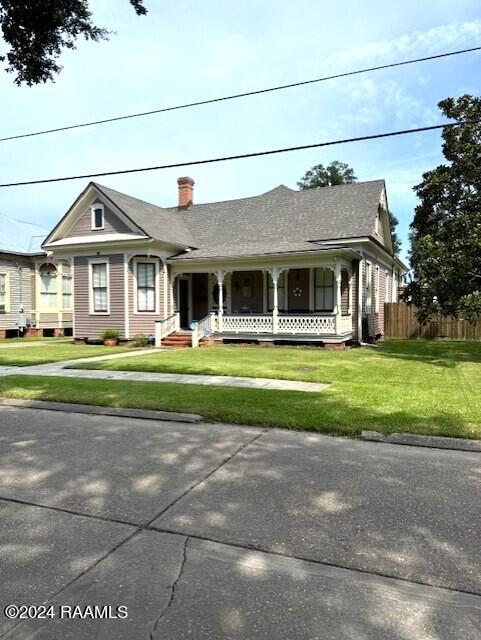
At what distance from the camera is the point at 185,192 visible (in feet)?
86.2

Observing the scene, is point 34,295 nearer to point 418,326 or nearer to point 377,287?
point 377,287

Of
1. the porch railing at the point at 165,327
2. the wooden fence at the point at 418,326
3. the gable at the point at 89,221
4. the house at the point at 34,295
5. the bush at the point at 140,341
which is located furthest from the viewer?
the house at the point at 34,295

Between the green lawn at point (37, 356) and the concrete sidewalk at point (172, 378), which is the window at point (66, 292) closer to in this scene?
the green lawn at point (37, 356)

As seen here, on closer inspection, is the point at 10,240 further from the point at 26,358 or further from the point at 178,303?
the point at 26,358

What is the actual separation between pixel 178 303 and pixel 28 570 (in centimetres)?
1886

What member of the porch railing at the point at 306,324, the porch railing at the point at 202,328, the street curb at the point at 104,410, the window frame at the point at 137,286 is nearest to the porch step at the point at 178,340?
the porch railing at the point at 202,328

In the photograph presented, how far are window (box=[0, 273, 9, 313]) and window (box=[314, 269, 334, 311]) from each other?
15.4 m

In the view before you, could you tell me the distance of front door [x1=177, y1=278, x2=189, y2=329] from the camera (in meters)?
22.0

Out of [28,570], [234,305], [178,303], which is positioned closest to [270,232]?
[234,305]

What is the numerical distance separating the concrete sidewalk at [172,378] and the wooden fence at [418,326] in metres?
15.6

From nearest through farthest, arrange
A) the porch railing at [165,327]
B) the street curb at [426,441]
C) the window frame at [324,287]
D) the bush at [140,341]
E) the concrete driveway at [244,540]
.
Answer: the concrete driveway at [244,540], the street curb at [426,441], the porch railing at [165,327], the bush at [140,341], the window frame at [324,287]

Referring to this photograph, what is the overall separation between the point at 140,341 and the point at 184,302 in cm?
357

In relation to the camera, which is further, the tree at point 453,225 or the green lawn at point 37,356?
the tree at point 453,225

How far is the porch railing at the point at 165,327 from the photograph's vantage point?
19.1 metres
